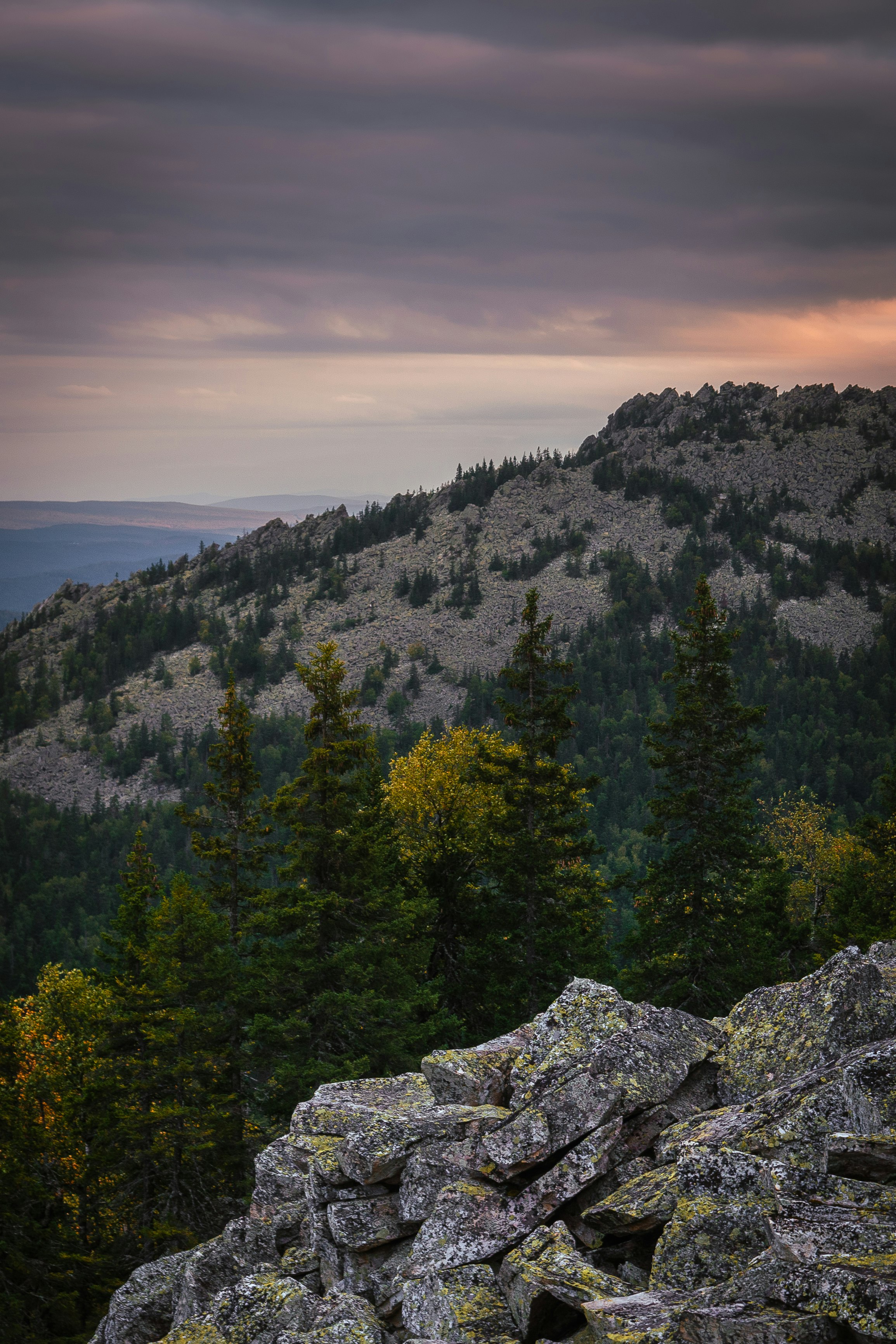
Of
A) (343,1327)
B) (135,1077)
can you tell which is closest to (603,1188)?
(343,1327)

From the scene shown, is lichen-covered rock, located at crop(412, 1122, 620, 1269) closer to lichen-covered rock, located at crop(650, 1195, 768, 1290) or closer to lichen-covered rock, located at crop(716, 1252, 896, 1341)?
lichen-covered rock, located at crop(650, 1195, 768, 1290)

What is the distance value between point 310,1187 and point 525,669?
25748 millimetres

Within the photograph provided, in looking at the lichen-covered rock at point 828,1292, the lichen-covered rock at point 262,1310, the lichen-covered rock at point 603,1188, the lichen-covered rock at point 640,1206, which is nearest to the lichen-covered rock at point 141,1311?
the lichen-covered rock at point 262,1310

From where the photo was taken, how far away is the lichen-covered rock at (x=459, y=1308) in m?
14.3

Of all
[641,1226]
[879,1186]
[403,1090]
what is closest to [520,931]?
[403,1090]

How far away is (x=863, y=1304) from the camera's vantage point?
34.0ft

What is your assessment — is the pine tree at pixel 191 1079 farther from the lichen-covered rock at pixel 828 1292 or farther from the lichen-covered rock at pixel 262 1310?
the lichen-covered rock at pixel 828 1292

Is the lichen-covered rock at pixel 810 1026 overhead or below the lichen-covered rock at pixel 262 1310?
overhead

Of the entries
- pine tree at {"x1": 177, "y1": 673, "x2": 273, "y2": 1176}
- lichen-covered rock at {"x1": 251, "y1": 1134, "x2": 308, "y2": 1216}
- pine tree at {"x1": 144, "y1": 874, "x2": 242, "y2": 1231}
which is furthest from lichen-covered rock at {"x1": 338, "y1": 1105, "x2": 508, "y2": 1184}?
pine tree at {"x1": 177, "y1": 673, "x2": 273, "y2": 1176}

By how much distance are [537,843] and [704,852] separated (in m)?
6.97

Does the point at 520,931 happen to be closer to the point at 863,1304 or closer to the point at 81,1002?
the point at 81,1002

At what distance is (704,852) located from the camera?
131ft

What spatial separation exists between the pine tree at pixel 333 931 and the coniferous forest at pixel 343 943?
107 mm

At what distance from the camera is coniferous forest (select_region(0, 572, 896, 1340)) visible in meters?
32.7
